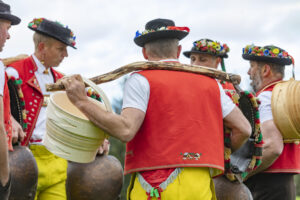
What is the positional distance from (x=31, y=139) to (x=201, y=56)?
2602 millimetres

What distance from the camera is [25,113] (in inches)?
202

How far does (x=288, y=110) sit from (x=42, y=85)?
2305 millimetres

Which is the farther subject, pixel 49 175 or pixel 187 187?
pixel 49 175

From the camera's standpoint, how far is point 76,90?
365cm

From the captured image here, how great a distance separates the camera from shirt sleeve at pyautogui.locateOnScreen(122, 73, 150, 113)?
375 centimetres

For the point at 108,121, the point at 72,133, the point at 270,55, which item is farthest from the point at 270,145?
the point at 72,133

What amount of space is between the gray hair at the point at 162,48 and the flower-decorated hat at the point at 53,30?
5.66 ft

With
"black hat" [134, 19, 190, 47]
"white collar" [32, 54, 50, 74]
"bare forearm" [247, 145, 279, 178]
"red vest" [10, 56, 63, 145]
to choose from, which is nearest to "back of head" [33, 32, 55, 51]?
"white collar" [32, 54, 50, 74]

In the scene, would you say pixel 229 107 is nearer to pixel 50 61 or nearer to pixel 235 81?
pixel 235 81

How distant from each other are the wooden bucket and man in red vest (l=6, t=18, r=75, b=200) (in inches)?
80.4

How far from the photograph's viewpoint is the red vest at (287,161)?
5.51m

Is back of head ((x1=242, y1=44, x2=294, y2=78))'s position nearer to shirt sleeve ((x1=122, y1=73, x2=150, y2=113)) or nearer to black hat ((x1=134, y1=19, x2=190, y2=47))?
black hat ((x1=134, y1=19, x2=190, y2=47))

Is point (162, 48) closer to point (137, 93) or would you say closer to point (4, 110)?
point (137, 93)

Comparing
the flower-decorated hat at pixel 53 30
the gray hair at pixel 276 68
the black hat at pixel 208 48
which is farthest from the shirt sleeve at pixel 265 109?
the flower-decorated hat at pixel 53 30
